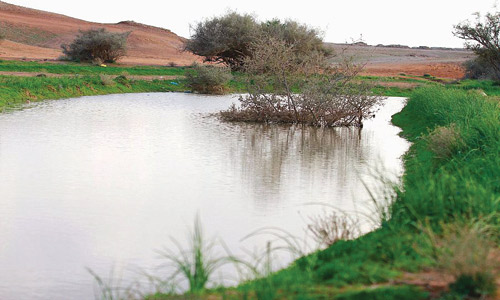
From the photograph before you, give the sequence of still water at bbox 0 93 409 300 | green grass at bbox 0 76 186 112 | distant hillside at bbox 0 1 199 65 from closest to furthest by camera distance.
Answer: still water at bbox 0 93 409 300 → green grass at bbox 0 76 186 112 → distant hillside at bbox 0 1 199 65

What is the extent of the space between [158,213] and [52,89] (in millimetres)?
22055

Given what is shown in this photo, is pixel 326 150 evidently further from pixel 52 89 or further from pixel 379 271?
pixel 52 89

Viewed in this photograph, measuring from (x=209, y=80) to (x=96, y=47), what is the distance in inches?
624

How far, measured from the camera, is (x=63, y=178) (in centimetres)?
1206

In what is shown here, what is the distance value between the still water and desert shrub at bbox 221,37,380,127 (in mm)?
868

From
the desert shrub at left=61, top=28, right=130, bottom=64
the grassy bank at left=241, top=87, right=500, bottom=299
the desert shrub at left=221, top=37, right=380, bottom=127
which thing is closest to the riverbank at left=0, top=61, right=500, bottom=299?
the grassy bank at left=241, top=87, right=500, bottom=299

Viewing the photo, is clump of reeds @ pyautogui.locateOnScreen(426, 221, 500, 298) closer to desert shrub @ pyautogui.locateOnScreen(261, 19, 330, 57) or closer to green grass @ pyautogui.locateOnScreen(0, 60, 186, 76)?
green grass @ pyautogui.locateOnScreen(0, 60, 186, 76)

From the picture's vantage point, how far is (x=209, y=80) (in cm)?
3816

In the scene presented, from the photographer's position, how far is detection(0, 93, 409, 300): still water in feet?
25.6

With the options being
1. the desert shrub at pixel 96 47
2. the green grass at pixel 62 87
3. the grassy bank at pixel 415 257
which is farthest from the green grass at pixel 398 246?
the desert shrub at pixel 96 47

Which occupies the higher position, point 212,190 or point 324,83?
point 324,83

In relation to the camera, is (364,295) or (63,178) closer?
(364,295)

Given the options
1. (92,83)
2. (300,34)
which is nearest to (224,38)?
(300,34)

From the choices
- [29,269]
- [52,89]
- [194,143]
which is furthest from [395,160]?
[52,89]
